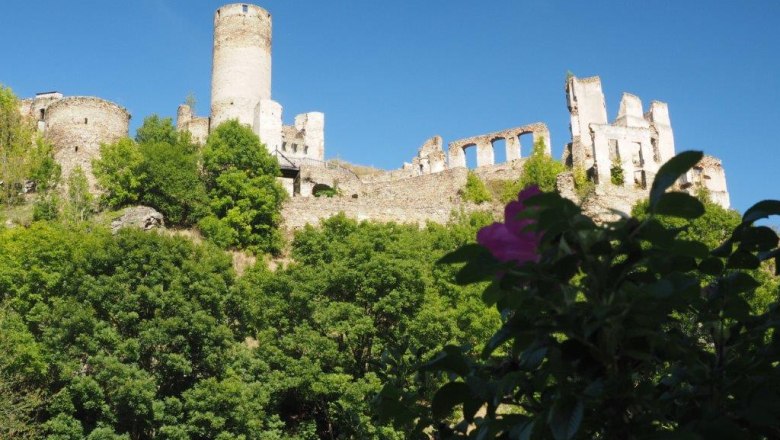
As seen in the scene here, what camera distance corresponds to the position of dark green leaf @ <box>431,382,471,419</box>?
2221mm

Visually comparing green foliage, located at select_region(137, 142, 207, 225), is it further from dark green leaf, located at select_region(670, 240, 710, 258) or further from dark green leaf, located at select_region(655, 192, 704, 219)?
dark green leaf, located at select_region(655, 192, 704, 219)

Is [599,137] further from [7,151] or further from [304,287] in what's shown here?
[7,151]

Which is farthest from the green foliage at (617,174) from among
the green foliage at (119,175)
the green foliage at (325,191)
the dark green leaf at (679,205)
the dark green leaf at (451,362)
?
the dark green leaf at (679,205)

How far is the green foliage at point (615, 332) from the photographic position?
184 cm

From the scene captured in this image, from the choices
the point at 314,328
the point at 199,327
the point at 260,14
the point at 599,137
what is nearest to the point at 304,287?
the point at 314,328

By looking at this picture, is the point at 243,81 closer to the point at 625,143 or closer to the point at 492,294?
the point at 625,143

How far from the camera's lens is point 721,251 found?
2344 millimetres

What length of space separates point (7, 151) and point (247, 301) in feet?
59.5

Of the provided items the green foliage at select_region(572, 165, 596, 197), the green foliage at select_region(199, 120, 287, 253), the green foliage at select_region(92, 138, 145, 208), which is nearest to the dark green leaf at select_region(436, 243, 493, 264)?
the green foliage at select_region(199, 120, 287, 253)

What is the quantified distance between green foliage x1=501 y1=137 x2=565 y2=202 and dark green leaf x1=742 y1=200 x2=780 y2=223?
33.1m

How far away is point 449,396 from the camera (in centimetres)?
222

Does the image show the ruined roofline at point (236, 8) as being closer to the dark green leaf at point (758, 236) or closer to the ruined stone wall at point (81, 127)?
the ruined stone wall at point (81, 127)

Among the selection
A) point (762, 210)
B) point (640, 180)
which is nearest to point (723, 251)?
point (762, 210)

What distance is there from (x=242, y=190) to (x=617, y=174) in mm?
15570
